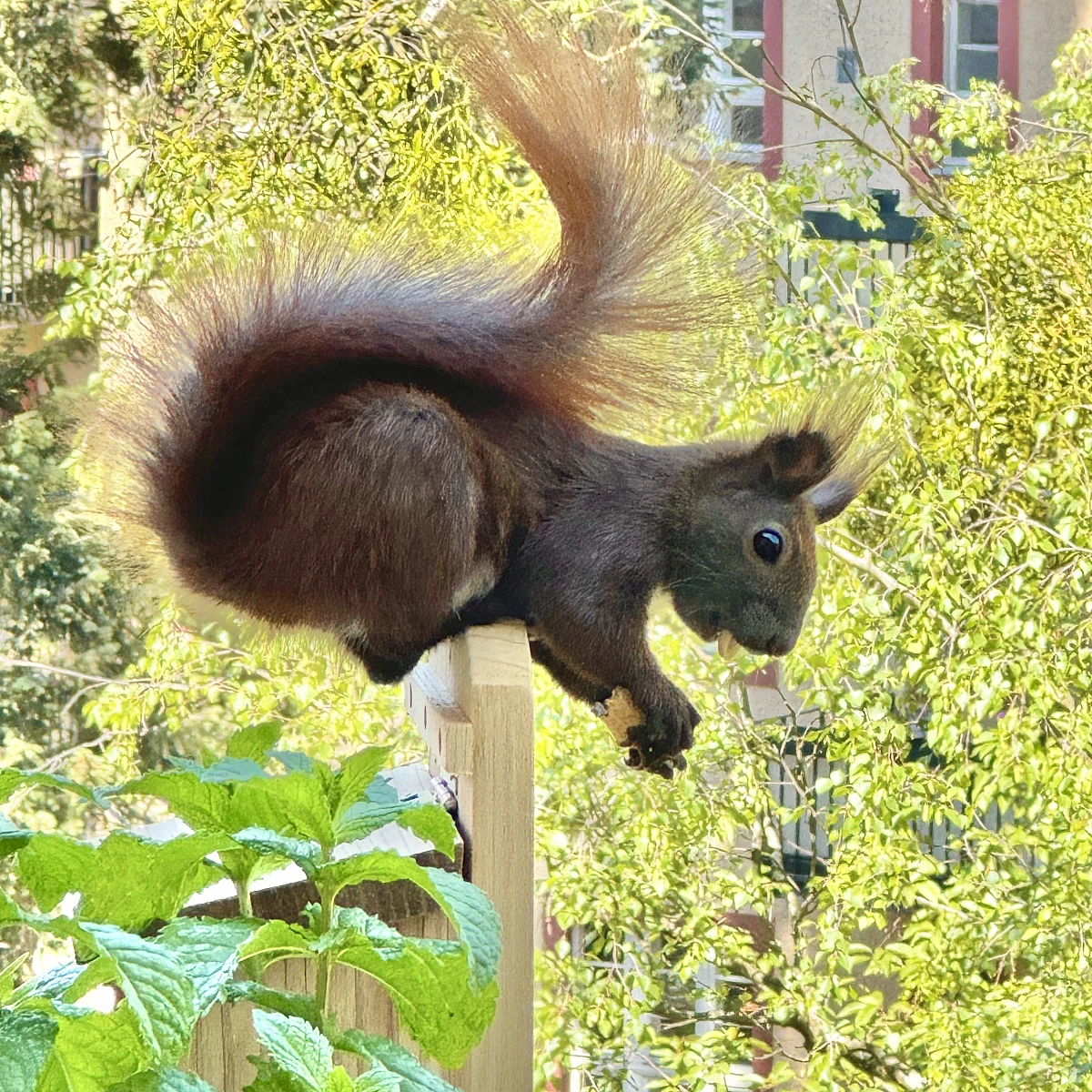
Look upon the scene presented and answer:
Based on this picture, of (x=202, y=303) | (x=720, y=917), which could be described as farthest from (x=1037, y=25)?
(x=202, y=303)

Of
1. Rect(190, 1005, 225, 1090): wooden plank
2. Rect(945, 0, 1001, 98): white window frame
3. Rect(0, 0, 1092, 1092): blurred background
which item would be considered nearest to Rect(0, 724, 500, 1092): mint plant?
Rect(190, 1005, 225, 1090): wooden plank

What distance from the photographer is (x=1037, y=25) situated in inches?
73.4

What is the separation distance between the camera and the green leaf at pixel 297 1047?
339 mm

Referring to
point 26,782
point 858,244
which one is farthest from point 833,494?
point 858,244

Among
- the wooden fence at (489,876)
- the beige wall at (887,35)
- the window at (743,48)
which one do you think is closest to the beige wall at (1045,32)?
the beige wall at (887,35)

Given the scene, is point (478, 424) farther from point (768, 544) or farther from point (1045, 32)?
point (1045, 32)

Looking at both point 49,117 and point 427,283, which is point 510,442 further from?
point 49,117

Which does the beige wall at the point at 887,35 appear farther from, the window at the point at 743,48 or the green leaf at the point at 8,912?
the green leaf at the point at 8,912

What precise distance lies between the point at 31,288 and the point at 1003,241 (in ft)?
4.58

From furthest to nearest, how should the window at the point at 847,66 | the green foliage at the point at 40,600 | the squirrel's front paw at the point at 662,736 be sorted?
the green foliage at the point at 40,600
the window at the point at 847,66
the squirrel's front paw at the point at 662,736

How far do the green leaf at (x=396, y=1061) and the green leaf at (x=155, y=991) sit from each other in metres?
0.09

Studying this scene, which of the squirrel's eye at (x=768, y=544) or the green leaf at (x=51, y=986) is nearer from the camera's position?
the green leaf at (x=51, y=986)

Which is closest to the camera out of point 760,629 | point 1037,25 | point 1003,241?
point 760,629

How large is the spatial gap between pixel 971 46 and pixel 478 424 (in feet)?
4.59
